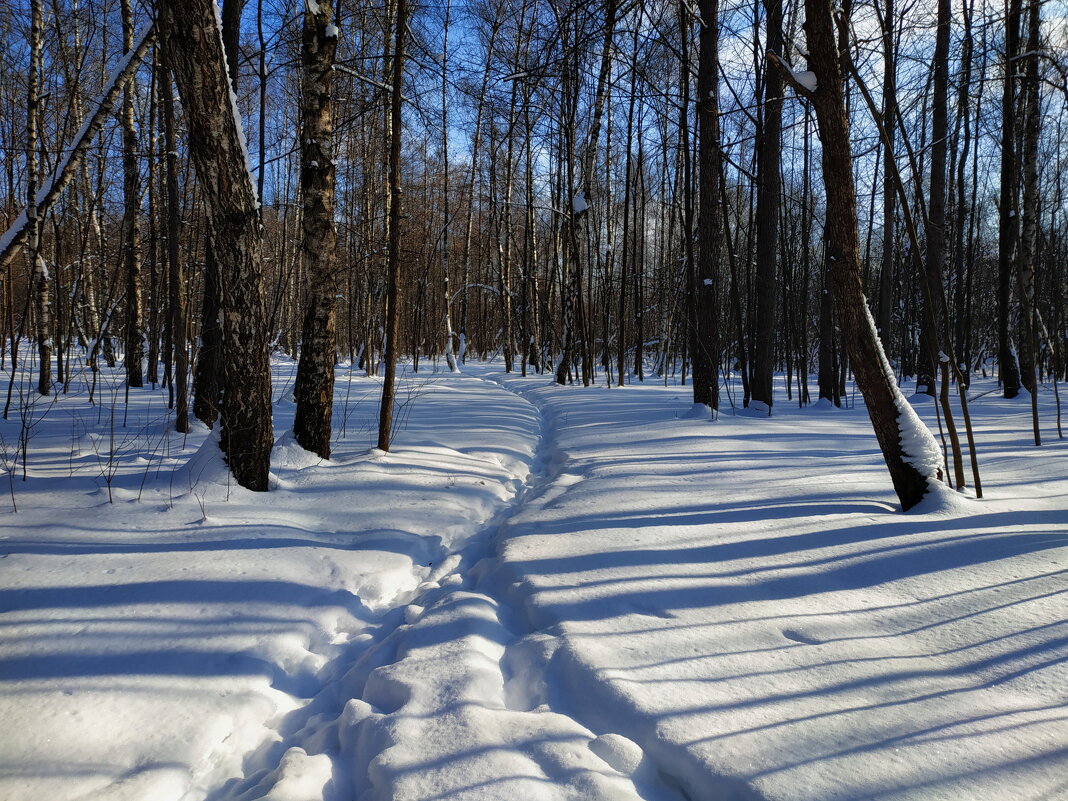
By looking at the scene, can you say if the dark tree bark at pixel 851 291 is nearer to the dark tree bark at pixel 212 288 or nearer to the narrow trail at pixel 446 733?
the narrow trail at pixel 446 733

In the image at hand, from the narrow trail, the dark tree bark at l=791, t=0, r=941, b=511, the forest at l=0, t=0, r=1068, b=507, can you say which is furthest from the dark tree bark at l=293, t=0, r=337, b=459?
the dark tree bark at l=791, t=0, r=941, b=511

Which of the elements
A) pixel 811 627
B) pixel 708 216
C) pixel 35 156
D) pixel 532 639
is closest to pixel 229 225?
pixel 532 639

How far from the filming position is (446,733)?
5.61ft

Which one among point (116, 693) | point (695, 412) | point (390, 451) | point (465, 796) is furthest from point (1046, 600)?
point (695, 412)

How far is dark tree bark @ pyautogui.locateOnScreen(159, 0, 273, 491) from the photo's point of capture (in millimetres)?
3277

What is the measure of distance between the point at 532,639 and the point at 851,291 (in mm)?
2902

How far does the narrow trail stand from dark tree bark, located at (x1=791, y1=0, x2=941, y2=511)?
253 centimetres

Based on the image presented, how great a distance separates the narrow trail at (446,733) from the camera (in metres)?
1.51

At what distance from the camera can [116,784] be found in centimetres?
157

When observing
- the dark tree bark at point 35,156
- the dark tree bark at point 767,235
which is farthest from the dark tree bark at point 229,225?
the dark tree bark at point 767,235

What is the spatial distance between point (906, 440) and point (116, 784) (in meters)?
3.96

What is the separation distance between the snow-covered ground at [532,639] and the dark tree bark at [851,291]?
28 cm

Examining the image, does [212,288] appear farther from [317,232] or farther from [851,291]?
[851,291]

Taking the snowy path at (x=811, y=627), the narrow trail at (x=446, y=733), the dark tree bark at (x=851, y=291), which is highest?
the dark tree bark at (x=851, y=291)
